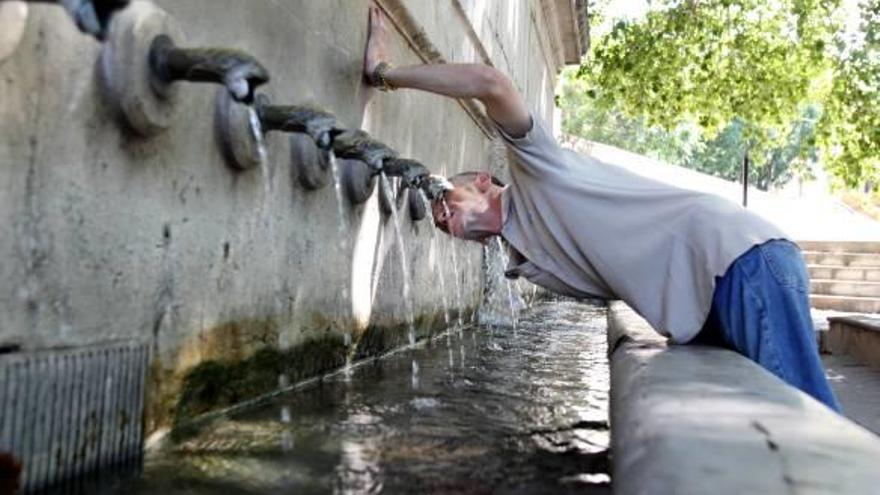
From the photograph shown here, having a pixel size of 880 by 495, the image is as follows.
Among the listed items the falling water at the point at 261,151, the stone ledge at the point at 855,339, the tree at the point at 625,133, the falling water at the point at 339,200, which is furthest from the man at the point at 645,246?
the tree at the point at 625,133

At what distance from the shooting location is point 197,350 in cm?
311

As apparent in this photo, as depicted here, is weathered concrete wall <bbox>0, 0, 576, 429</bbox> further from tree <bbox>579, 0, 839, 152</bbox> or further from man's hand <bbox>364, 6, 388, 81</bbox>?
tree <bbox>579, 0, 839, 152</bbox>

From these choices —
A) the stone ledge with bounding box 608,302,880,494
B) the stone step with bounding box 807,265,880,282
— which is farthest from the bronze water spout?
the stone step with bounding box 807,265,880,282

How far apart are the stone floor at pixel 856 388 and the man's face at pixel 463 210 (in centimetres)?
224

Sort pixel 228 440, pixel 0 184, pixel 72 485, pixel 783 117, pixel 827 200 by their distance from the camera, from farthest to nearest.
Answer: pixel 827 200 < pixel 783 117 < pixel 228 440 < pixel 72 485 < pixel 0 184

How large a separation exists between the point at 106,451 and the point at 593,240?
1.73m

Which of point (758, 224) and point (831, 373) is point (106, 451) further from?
point (831, 373)

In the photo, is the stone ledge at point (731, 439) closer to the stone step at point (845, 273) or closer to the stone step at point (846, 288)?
the stone step at point (846, 288)

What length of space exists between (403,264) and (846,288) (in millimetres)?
11403

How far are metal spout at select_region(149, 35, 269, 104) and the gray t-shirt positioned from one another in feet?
3.23

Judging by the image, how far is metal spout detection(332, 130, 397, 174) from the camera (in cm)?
385

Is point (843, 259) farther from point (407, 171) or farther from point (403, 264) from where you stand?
point (407, 171)

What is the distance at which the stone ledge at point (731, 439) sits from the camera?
1312 millimetres

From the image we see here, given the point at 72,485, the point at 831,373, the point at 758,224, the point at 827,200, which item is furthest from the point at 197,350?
the point at 827,200
